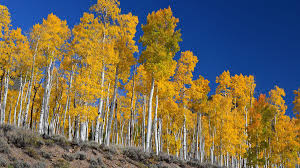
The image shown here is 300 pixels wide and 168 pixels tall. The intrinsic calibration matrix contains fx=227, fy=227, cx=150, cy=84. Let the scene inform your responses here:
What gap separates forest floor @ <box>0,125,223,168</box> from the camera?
32.1 feet

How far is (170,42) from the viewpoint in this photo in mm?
17891

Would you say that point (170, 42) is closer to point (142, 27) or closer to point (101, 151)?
point (142, 27)

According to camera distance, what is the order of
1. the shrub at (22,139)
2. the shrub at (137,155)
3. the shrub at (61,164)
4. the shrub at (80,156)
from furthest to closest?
the shrub at (137,155) < the shrub at (80,156) < the shrub at (22,139) < the shrub at (61,164)

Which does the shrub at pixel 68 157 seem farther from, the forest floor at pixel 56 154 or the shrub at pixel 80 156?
the shrub at pixel 80 156

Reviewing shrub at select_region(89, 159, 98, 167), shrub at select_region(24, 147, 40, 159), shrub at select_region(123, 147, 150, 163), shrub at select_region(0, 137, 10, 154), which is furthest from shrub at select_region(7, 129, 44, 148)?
shrub at select_region(123, 147, 150, 163)

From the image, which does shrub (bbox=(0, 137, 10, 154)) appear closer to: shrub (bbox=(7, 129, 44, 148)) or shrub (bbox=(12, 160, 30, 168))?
shrub (bbox=(7, 129, 44, 148))

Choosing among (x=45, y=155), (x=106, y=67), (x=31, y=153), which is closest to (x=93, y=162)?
(x=45, y=155)

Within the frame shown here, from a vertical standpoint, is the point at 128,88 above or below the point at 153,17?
below

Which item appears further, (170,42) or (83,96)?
(170,42)

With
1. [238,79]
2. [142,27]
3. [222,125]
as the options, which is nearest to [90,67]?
[142,27]

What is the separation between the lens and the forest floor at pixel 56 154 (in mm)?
9781

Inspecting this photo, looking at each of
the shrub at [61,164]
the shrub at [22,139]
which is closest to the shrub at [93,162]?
the shrub at [61,164]

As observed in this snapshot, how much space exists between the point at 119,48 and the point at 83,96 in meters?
4.92

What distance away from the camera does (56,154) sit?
37.7 feet
